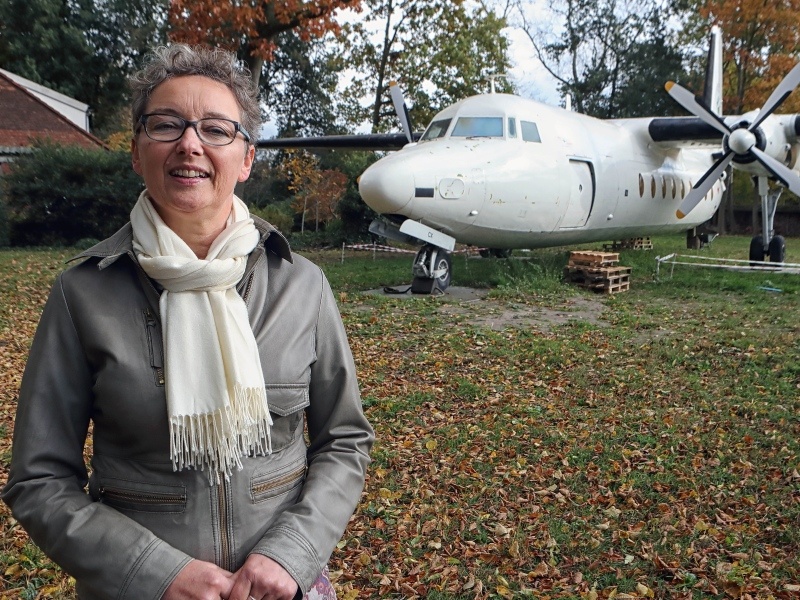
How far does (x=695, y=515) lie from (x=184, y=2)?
1686 centimetres

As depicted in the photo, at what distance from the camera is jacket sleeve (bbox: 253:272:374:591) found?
151 centimetres

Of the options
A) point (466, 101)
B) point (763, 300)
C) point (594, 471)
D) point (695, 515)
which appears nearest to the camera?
point (695, 515)

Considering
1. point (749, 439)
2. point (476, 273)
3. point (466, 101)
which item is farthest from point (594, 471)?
point (476, 273)

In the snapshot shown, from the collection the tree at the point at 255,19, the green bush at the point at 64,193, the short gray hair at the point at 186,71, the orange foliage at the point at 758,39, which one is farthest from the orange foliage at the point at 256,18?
the orange foliage at the point at 758,39

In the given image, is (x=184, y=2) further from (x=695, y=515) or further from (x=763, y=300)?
(x=695, y=515)

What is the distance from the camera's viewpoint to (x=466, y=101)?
36.1 feet

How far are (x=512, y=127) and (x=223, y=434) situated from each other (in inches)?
386

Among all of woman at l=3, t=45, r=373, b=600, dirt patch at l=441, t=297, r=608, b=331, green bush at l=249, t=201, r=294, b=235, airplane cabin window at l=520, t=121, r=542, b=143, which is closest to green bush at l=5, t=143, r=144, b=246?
green bush at l=249, t=201, r=294, b=235

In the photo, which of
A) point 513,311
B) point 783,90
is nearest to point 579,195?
point 513,311

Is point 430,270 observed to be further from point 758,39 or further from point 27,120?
point 758,39

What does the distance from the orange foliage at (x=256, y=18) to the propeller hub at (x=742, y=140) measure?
369 inches

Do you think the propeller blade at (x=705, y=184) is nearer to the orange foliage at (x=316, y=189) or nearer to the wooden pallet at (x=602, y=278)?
the wooden pallet at (x=602, y=278)

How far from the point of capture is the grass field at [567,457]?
334 cm

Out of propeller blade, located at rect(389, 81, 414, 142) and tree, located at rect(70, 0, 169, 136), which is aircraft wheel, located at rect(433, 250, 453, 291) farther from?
tree, located at rect(70, 0, 169, 136)
